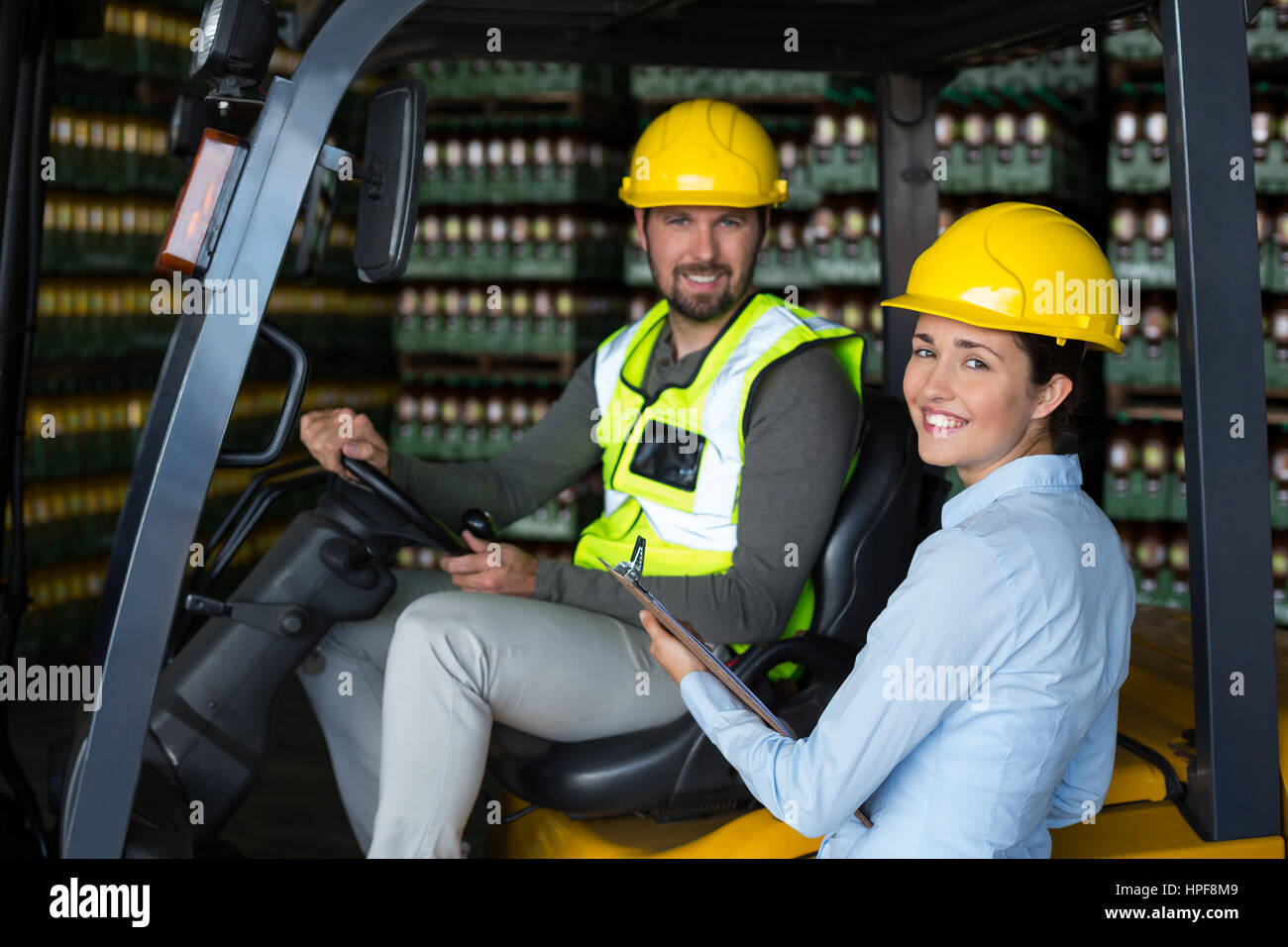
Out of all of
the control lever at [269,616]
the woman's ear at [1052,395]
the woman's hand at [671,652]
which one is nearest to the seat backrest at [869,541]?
the woman's hand at [671,652]

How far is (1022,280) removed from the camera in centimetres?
169

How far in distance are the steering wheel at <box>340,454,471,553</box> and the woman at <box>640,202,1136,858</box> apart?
784 millimetres

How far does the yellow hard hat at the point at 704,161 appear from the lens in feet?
8.09

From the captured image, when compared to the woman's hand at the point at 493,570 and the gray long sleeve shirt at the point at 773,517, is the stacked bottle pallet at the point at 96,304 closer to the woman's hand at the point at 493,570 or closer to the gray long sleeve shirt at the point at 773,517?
the woman's hand at the point at 493,570

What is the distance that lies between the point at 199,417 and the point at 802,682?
46.7 inches

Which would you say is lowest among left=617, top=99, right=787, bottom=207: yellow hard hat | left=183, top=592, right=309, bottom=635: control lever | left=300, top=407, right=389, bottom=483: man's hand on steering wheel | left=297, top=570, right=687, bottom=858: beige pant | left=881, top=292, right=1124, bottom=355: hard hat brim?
left=297, top=570, right=687, bottom=858: beige pant

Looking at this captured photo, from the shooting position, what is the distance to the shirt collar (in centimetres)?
167

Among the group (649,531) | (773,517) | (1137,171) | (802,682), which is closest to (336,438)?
(649,531)

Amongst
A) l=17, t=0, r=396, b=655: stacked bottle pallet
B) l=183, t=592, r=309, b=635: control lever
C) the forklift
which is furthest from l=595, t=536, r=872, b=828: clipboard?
l=17, t=0, r=396, b=655: stacked bottle pallet

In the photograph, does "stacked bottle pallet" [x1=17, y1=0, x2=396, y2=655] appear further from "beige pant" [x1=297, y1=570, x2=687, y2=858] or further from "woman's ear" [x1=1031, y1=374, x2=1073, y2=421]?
"woman's ear" [x1=1031, y1=374, x2=1073, y2=421]

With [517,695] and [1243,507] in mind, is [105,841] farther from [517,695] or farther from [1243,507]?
[1243,507]

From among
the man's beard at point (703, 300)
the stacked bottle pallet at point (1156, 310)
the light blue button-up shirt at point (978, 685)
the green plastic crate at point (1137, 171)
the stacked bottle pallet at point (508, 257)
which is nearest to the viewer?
the light blue button-up shirt at point (978, 685)

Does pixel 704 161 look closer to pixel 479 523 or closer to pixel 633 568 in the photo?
pixel 479 523

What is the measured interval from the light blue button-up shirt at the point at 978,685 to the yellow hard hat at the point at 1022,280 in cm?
18
